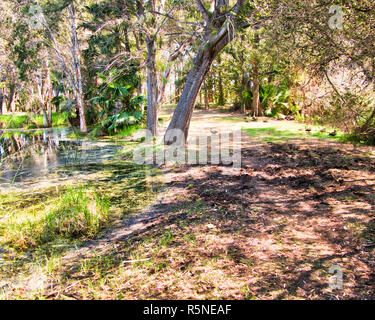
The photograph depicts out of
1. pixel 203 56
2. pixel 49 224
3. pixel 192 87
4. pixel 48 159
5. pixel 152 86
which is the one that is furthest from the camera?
pixel 152 86

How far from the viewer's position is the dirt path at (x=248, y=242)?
2.83m

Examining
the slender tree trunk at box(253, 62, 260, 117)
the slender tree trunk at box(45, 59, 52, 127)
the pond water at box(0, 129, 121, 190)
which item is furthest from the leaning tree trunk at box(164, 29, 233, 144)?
the slender tree trunk at box(45, 59, 52, 127)

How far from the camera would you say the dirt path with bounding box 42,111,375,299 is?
9.27 feet

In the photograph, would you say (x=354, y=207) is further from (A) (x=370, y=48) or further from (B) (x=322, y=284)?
(A) (x=370, y=48)

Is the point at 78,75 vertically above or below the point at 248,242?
above

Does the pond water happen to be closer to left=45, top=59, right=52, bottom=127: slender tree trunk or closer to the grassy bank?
the grassy bank

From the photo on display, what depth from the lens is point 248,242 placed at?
3637mm

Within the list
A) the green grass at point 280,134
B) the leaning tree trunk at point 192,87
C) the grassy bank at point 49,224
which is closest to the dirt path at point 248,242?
the grassy bank at point 49,224

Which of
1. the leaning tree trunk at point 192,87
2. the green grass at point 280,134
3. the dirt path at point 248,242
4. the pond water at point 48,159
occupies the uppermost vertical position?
the leaning tree trunk at point 192,87

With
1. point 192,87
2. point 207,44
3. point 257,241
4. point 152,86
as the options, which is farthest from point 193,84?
point 257,241

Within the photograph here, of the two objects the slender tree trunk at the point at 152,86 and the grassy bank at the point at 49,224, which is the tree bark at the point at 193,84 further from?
the grassy bank at the point at 49,224

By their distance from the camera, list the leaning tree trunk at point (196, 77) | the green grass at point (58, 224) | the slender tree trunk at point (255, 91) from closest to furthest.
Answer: the green grass at point (58, 224) → the leaning tree trunk at point (196, 77) → the slender tree trunk at point (255, 91)

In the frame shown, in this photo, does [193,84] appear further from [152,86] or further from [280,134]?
[280,134]
